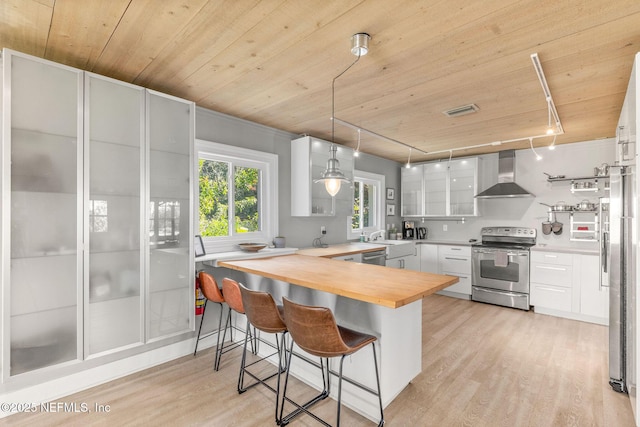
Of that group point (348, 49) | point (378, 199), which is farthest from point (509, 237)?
point (348, 49)

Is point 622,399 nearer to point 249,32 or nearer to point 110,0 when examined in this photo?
point 249,32

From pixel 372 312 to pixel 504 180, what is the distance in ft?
14.1

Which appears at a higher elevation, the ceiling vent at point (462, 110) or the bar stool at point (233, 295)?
the ceiling vent at point (462, 110)

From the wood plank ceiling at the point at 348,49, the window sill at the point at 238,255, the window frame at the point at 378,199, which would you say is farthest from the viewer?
the window frame at the point at 378,199

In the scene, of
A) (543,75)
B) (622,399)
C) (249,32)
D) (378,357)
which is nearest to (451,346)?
(622,399)

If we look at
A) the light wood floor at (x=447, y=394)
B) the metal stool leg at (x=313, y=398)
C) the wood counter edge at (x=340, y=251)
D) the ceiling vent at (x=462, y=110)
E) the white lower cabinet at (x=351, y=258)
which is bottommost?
the light wood floor at (x=447, y=394)

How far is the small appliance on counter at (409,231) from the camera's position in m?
6.21

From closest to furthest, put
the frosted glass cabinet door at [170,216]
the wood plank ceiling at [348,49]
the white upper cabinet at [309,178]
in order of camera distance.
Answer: the wood plank ceiling at [348,49]
the frosted glass cabinet door at [170,216]
the white upper cabinet at [309,178]

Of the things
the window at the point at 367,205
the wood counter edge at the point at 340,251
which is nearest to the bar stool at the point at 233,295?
the wood counter edge at the point at 340,251

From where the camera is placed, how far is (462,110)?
3.21 m

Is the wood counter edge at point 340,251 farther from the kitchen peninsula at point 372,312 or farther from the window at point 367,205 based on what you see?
the kitchen peninsula at point 372,312

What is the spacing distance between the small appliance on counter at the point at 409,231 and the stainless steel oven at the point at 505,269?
1.35 metres

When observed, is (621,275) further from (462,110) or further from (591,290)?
(591,290)

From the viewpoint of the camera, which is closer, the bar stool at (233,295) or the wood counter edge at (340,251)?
the bar stool at (233,295)
